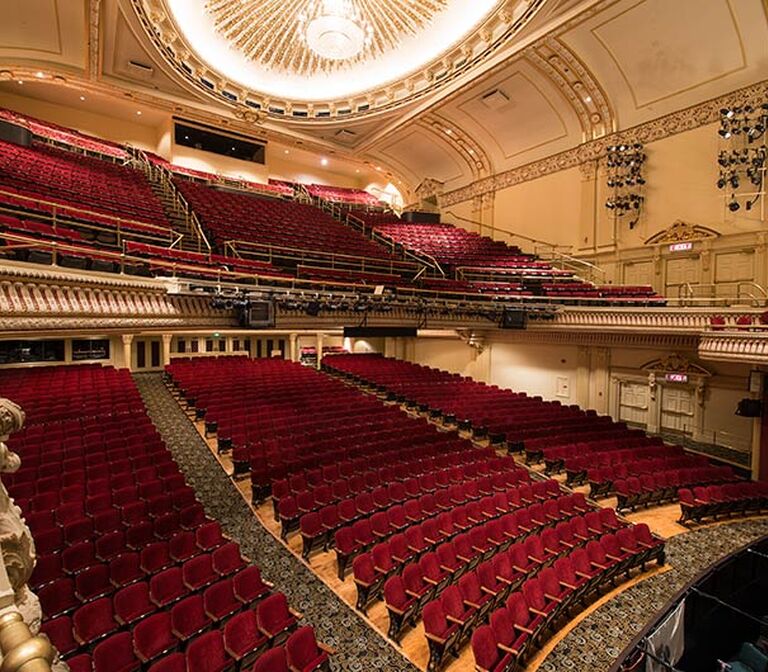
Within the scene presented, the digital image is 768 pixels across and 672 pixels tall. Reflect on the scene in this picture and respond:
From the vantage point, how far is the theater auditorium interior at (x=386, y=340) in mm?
3439

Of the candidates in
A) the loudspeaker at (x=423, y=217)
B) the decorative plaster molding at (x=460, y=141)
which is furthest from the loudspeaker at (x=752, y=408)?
the loudspeaker at (x=423, y=217)

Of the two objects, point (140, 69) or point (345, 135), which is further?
point (345, 135)

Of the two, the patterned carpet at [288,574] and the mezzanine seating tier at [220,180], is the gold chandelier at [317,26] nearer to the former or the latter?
the mezzanine seating tier at [220,180]

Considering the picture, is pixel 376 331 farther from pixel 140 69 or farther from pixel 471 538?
pixel 140 69

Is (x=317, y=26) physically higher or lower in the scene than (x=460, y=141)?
higher

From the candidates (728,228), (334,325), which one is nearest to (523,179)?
(728,228)

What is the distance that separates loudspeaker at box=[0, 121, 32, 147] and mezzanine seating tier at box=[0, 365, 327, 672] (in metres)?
8.81

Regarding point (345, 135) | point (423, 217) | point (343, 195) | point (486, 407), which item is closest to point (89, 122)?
point (345, 135)

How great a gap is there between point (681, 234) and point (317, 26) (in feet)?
30.0

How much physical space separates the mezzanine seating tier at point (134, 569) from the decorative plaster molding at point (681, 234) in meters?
10.1

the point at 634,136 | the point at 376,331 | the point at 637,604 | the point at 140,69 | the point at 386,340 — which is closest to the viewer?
the point at 637,604

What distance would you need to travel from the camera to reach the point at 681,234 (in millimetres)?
9500

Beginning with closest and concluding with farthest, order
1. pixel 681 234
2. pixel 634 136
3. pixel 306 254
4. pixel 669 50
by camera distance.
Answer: pixel 669 50 < pixel 681 234 < pixel 634 136 < pixel 306 254

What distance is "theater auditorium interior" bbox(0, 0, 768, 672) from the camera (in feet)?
11.3
